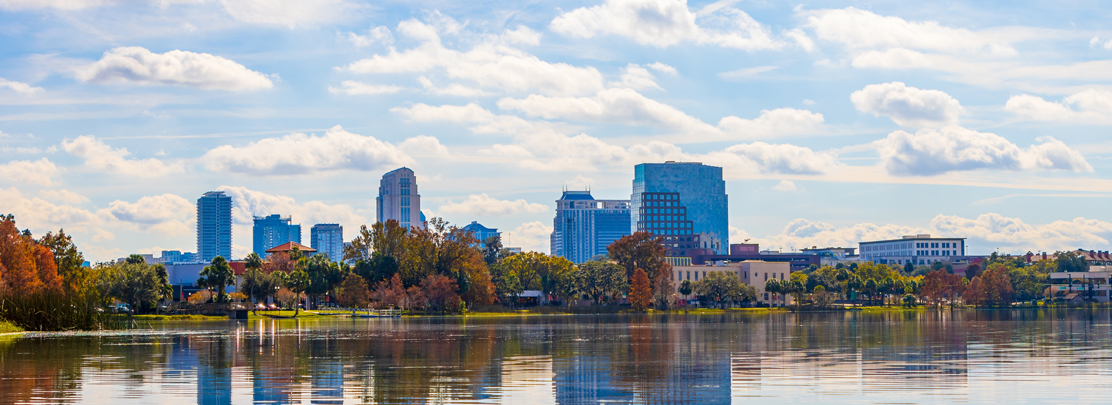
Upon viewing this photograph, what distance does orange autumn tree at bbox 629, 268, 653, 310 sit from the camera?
6988 inches

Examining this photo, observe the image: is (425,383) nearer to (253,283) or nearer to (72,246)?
(72,246)

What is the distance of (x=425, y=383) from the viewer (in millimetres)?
28641

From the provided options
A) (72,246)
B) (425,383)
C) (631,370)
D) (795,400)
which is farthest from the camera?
(72,246)

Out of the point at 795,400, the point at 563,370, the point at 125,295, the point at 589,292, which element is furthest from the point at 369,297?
the point at 795,400

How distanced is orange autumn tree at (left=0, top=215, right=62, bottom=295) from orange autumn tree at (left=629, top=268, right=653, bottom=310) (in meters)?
99.7

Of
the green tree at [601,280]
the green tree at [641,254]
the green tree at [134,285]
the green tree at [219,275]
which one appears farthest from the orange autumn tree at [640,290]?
the green tree at [134,285]

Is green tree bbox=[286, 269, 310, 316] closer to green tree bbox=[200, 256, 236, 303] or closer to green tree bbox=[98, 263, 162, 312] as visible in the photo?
green tree bbox=[200, 256, 236, 303]

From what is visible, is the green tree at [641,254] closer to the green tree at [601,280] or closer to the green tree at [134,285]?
the green tree at [601,280]

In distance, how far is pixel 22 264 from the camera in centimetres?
9031

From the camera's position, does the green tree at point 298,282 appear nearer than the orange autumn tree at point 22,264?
No

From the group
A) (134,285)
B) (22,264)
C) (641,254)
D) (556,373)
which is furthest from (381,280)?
(556,373)

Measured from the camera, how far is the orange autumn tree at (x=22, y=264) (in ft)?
289

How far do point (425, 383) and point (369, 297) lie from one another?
406ft

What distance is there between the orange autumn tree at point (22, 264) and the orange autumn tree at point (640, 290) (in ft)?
327
